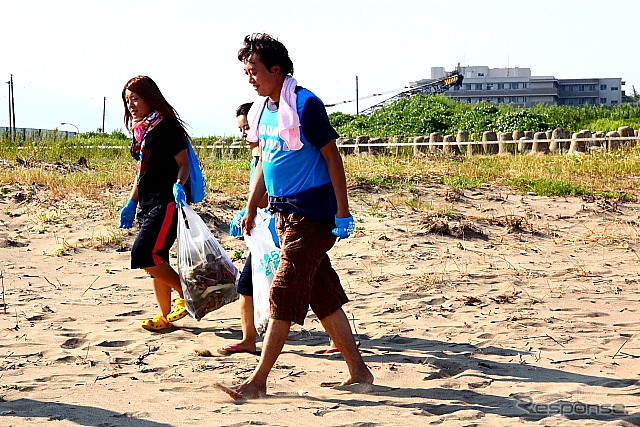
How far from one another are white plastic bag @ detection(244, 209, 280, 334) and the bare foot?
770 mm

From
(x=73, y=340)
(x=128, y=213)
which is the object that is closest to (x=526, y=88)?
(x=128, y=213)

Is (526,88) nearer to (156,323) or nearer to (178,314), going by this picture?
(178,314)

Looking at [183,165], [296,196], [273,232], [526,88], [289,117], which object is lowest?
[273,232]

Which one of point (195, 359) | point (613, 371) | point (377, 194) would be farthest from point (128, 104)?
point (377, 194)

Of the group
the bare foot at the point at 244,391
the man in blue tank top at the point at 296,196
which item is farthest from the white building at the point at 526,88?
the bare foot at the point at 244,391

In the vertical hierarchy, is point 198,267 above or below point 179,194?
below

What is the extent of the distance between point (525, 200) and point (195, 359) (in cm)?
666

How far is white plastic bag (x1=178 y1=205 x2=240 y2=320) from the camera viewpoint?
5.63 m

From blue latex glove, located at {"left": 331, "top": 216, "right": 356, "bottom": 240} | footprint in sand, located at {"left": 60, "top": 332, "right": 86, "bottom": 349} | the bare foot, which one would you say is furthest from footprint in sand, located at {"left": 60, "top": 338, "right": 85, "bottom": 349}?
blue latex glove, located at {"left": 331, "top": 216, "right": 356, "bottom": 240}

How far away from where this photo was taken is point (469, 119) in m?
27.7

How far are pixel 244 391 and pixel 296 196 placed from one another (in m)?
0.92

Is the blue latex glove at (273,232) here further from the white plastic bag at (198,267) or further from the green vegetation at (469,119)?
the green vegetation at (469,119)

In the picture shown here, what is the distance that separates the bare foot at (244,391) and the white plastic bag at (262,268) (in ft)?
2.53

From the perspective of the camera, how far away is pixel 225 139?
24.1 metres
